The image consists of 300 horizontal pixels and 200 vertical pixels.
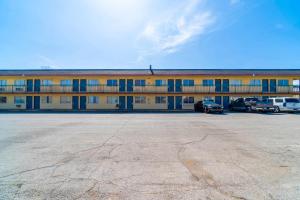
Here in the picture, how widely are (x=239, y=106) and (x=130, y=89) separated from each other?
1648cm

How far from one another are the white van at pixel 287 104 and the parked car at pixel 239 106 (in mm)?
3271

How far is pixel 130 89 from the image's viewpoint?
2848 cm

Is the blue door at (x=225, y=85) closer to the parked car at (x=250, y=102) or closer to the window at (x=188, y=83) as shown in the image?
the window at (x=188, y=83)

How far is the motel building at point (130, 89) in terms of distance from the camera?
1105 inches

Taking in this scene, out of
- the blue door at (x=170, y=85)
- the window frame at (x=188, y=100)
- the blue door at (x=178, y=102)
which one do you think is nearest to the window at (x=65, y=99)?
the blue door at (x=170, y=85)

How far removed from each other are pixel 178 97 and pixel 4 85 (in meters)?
28.8

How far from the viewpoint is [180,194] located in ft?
10.5

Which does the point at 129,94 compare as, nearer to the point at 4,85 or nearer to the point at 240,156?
the point at 4,85

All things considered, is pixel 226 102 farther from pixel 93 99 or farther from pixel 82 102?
pixel 82 102

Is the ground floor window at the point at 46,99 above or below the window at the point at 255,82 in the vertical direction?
below

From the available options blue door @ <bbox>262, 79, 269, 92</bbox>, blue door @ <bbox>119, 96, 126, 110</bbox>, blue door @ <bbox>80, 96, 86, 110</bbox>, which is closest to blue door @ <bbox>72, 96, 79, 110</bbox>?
blue door @ <bbox>80, 96, 86, 110</bbox>

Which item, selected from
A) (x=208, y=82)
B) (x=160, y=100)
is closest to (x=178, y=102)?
(x=160, y=100)

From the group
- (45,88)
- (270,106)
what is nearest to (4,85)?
(45,88)

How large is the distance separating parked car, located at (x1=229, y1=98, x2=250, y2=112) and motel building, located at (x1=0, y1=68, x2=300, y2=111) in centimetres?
169
